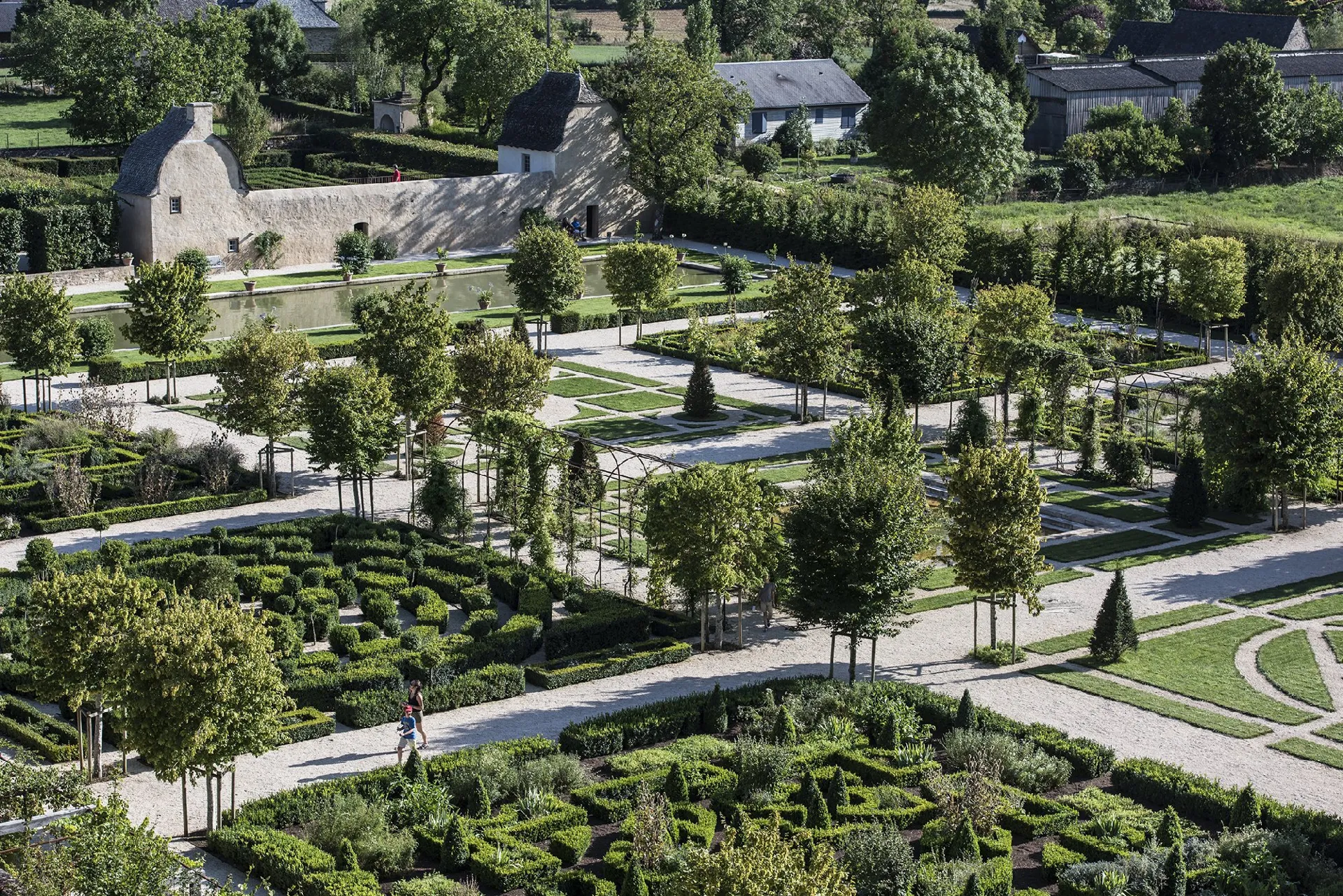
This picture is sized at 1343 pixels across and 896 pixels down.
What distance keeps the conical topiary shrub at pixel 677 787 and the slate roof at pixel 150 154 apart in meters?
48.6

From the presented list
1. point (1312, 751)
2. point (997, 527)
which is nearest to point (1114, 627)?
point (997, 527)

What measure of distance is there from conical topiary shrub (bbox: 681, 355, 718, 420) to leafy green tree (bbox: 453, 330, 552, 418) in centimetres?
672

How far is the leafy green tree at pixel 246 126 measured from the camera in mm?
86500

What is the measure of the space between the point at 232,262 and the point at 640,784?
4893cm

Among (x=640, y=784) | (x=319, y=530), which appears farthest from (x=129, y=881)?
(x=319, y=530)

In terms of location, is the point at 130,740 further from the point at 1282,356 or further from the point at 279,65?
the point at 279,65

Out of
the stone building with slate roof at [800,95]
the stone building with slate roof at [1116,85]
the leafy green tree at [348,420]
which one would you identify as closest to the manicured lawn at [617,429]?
the leafy green tree at [348,420]

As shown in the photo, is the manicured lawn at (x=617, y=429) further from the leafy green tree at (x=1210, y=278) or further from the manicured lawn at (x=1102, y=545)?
the leafy green tree at (x=1210, y=278)

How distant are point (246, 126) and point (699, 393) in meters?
42.0

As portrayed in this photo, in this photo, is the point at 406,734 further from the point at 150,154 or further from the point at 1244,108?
the point at 1244,108

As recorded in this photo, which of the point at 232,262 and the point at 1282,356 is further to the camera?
the point at 232,262

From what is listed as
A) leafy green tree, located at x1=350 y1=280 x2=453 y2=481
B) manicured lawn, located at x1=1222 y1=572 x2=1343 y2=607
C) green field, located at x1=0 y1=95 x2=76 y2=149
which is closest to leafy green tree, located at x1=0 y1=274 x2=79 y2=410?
leafy green tree, located at x1=350 y1=280 x2=453 y2=481

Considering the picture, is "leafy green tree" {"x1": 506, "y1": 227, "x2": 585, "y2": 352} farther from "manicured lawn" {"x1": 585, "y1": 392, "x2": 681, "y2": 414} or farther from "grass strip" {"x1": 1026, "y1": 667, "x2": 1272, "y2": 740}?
"grass strip" {"x1": 1026, "y1": 667, "x2": 1272, "y2": 740}

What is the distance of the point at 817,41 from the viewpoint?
121 meters
